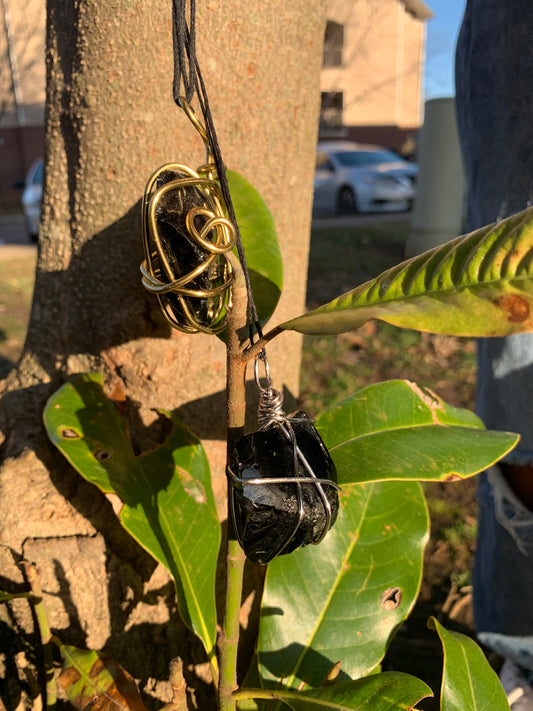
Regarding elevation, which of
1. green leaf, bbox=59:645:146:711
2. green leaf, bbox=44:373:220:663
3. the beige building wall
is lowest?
green leaf, bbox=59:645:146:711

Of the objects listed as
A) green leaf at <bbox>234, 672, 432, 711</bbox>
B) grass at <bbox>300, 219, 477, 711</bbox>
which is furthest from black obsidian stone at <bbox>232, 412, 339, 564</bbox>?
grass at <bbox>300, 219, 477, 711</bbox>

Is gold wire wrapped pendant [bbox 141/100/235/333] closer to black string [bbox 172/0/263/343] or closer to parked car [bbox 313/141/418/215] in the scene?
black string [bbox 172/0/263/343]

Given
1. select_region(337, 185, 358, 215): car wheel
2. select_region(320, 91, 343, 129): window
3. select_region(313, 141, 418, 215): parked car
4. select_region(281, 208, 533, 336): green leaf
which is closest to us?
select_region(281, 208, 533, 336): green leaf

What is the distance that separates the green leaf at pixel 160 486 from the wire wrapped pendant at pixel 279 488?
1.18ft

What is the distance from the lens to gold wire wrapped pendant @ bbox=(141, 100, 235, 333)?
2.72 feet

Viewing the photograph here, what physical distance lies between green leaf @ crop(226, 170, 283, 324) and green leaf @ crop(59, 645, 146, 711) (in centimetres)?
67

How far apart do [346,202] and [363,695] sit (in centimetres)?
1079

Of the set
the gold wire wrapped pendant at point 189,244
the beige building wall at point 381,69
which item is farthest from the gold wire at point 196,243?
the beige building wall at point 381,69

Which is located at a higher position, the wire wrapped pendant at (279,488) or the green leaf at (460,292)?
the green leaf at (460,292)

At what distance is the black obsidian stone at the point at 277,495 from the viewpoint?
0.79 metres

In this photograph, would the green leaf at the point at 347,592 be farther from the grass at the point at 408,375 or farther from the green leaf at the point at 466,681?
the grass at the point at 408,375

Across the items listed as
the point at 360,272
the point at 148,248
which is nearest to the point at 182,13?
the point at 148,248

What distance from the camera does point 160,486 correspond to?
1.23m

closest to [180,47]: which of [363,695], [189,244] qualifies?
[189,244]
